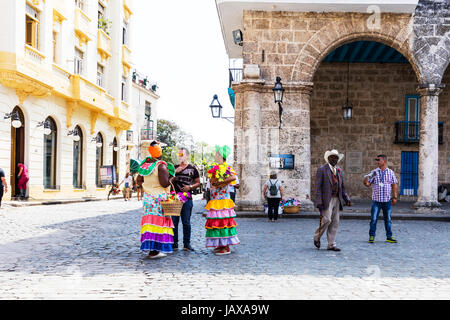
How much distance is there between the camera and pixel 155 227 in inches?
272

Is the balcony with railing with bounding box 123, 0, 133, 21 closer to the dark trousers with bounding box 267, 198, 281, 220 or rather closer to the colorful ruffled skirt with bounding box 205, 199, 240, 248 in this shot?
the dark trousers with bounding box 267, 198, 281, 220

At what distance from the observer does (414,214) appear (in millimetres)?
13828

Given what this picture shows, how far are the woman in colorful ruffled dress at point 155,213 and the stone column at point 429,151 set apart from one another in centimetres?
964

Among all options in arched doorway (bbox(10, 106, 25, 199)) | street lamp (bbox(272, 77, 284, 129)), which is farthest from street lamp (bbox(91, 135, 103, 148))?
street lamp (bbox(272, 77, 284, 129))

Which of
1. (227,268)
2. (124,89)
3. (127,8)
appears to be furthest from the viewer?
(124,89)

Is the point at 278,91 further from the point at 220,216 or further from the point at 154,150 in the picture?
the point at 154,150

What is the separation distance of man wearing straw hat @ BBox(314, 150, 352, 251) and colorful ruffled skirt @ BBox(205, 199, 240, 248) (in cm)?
152

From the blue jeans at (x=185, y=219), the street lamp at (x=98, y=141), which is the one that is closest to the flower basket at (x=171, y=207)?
the blue jeans at (x=185, y=219)

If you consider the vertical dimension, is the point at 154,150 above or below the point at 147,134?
below

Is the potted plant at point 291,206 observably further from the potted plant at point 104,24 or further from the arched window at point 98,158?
the potted plant at point 104,24

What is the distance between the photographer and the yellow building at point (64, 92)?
58.8 ft

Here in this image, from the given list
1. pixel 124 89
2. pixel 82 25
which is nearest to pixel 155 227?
pixel 82 25

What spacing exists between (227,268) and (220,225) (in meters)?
1.20
